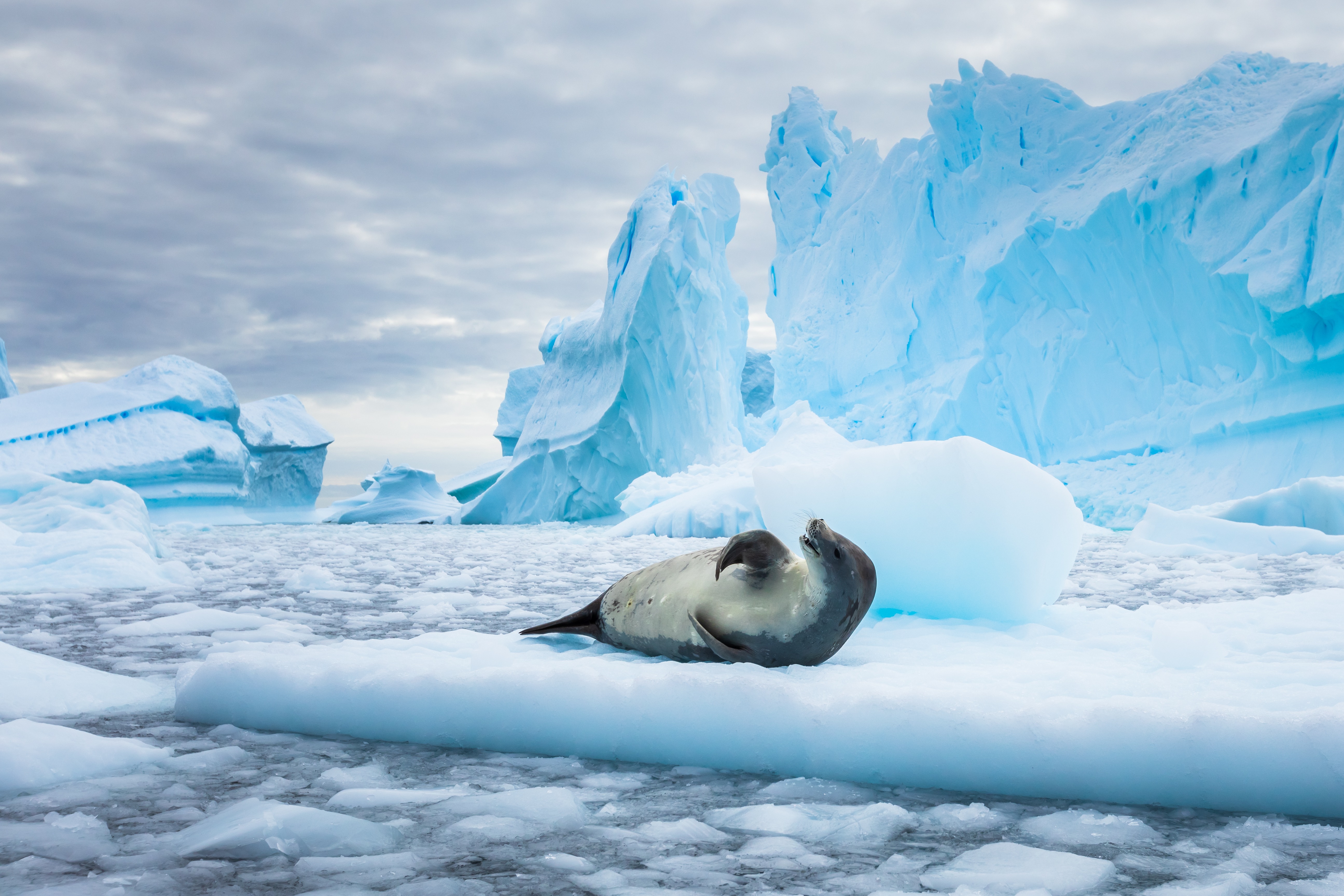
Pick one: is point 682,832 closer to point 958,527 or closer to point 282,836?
point 282,836

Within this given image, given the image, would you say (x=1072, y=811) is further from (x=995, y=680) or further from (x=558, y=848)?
(x=558, y=848)

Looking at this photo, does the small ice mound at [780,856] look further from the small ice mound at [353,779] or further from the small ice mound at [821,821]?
the small ice mound at [353,779]

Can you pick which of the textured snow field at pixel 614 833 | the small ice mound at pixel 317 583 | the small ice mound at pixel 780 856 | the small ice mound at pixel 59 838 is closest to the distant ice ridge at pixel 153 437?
the small ice mound at pixel 317 583

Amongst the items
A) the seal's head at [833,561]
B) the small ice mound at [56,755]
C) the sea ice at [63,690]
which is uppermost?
the seal's head at [833,561]

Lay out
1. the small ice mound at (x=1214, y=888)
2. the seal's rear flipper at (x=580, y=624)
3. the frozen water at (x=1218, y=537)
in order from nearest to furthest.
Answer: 1. the small ice mound at (x=1214, y=888)
2. the seal's rear flipper at (x=580, y=624)
3. the frozen water at (x=1218, y=537)

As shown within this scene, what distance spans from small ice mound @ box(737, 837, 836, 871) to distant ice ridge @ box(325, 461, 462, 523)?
21.7 meters

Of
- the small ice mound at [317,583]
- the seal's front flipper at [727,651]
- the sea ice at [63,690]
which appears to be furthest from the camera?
the small ice mound at [317,583]

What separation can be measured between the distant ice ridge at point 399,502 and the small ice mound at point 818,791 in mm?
21436

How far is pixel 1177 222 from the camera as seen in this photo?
13.4 meters

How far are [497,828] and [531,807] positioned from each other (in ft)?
0.35

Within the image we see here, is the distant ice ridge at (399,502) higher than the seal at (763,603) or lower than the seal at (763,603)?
higher

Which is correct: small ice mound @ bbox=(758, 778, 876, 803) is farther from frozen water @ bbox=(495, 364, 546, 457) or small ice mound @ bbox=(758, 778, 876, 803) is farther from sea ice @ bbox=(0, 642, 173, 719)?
frozen water @ bbox=(495, 364, 546, 457)

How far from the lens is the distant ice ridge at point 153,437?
58.6 feet

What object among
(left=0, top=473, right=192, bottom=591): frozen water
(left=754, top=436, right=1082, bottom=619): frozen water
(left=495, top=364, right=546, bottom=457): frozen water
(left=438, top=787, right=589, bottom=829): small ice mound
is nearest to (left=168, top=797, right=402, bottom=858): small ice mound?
(left=438, top=787, right=589, bottom=829): small ice mound
